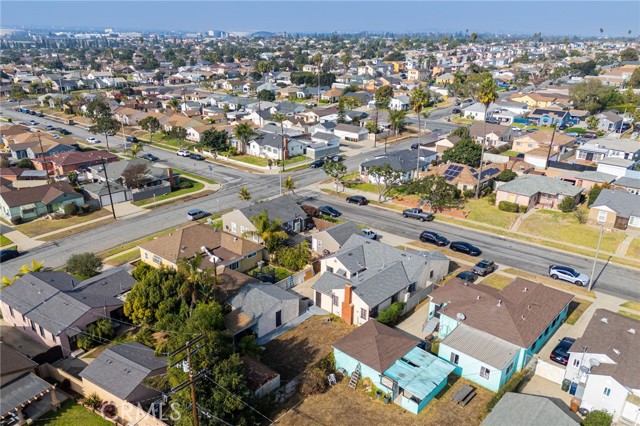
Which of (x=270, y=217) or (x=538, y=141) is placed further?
(x=538, y=141)

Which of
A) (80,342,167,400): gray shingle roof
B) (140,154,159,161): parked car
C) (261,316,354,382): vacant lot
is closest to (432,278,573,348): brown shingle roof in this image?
(261,316,354,382): vacant lot

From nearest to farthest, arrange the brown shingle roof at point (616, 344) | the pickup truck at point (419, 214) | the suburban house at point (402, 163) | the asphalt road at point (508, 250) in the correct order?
the brown shingle roof at point (616, 344), the asphalt road at point (508, 250), the pickup truck at point (419, 214), the suburban house at point (402, 163)

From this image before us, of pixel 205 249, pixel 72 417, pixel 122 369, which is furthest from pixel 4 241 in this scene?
pixel 122 369

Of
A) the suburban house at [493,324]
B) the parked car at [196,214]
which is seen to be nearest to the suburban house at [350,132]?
the parked car at [196,214]

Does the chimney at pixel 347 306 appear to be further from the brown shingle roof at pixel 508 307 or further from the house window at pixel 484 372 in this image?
the house window at pixel 484 372

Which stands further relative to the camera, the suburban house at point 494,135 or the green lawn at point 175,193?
the suburban house at point 494,135

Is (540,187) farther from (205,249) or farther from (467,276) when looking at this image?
(205,249)
